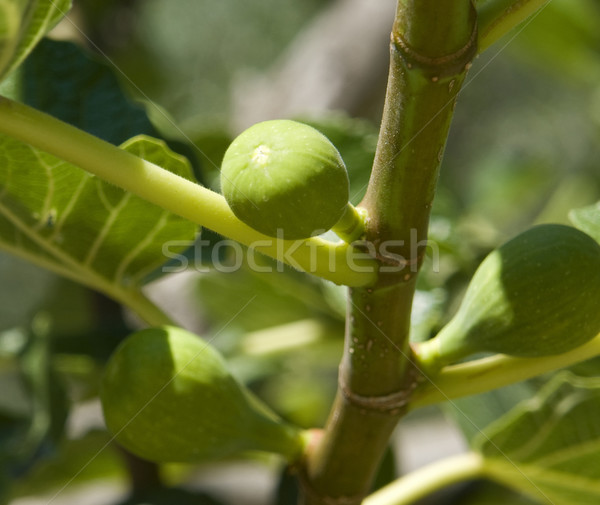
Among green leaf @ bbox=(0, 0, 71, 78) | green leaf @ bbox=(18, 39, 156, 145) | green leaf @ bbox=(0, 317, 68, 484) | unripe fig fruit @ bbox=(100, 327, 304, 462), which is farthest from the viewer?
green leaf @ bbox=(0, 317, 68, 484)

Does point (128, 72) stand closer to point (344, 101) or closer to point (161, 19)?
point (344, 101)

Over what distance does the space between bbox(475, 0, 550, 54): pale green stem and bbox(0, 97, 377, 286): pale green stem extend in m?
0.13

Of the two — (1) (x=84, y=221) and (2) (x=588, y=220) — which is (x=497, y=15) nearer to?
(2) (x=588, y=220)

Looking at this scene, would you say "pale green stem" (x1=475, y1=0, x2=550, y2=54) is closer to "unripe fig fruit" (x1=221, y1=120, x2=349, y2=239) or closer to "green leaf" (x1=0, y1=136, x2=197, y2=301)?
"unripe fig fruit" (x1=221, y1=120, x2=349, y2=239)

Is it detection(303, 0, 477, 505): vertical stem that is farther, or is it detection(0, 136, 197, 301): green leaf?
detection(0, 136, 197, 301): green leaf

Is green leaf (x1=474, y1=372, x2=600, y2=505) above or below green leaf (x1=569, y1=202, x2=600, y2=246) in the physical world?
below

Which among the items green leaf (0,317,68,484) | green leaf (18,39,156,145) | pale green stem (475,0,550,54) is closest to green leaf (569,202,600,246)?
pale green stem (475,0,550,54)

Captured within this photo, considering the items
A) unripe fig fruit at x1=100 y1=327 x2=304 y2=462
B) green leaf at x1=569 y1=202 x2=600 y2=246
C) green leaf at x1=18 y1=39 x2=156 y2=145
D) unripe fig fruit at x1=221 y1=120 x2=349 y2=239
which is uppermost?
unripe fig fruit at x1=221 y1=120 x2=349 y2=239

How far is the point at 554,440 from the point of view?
0.65 m

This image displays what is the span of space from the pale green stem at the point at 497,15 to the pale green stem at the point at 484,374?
209 millimetres

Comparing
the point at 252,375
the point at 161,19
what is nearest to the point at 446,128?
the point at 252,375

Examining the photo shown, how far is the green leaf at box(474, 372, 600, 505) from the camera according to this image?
635 mm

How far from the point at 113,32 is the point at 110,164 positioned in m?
1.16

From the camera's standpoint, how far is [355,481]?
0.53 metres
